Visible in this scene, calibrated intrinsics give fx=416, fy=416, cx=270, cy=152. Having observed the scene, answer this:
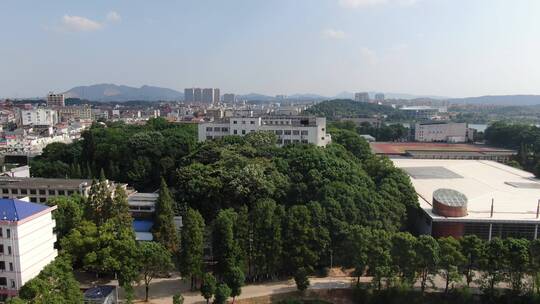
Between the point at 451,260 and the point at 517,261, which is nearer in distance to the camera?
the point at 517,261

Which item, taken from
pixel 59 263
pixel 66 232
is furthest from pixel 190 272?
Result: pixel 66 232

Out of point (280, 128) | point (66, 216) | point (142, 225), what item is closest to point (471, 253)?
point (142, 225)

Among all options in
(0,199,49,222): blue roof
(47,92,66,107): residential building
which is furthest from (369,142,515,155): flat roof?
(47,92,66,107): residential building

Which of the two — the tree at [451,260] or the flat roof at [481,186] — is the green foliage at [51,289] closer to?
the tree at [451,260]

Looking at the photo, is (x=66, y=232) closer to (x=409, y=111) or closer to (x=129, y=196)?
(x=129, y=196)

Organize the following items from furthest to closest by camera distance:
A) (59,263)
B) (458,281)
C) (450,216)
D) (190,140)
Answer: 1. (190,140)
2. (450,216)
3. (458,281)
4. (59,263)

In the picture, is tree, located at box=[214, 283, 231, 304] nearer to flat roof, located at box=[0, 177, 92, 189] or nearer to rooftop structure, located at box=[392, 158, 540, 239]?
rooftop structure, located at box=[392, 158, 540, 239]

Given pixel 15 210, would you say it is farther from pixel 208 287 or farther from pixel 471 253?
pixel 471 253
